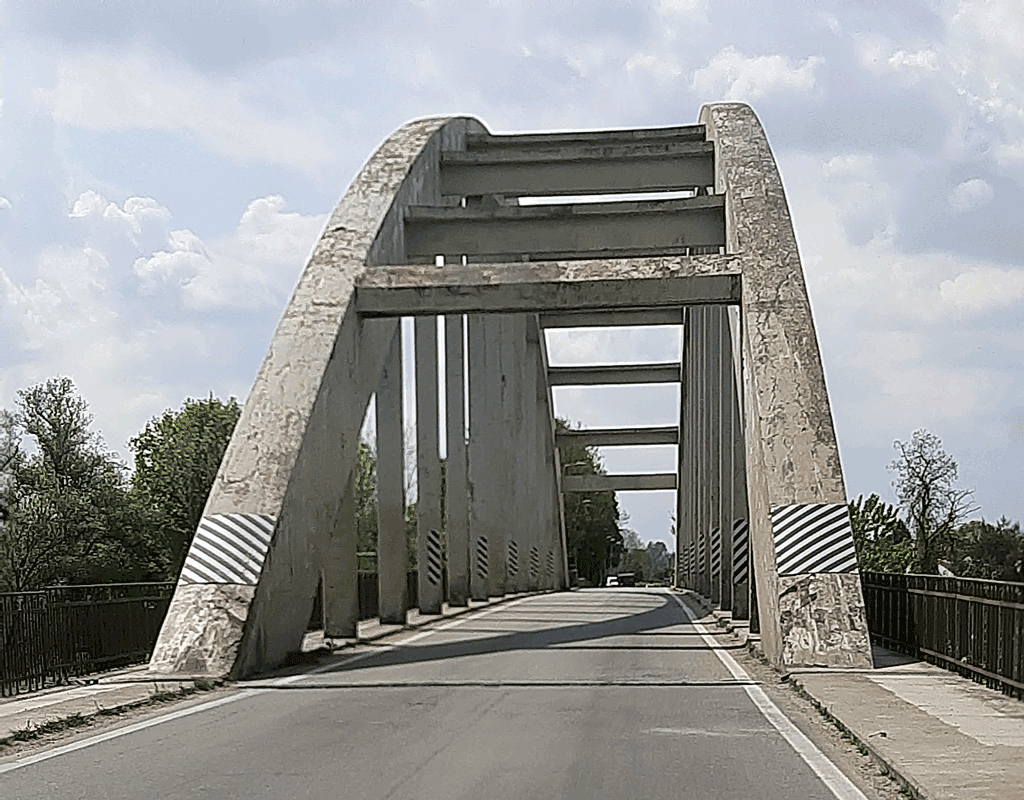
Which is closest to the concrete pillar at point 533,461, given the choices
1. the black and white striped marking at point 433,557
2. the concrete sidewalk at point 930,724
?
the black and white striped marking at point 433,557

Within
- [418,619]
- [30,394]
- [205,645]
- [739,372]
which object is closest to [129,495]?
[30,394]

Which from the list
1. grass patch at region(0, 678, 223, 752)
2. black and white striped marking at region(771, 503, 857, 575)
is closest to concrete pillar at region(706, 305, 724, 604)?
black and white striped marking at region(771, 503, 857, 575)

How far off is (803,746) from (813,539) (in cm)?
732

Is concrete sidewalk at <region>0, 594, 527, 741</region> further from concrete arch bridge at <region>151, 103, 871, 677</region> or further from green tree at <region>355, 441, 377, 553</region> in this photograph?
green tree at <region>355, 441, 377, 553</region>

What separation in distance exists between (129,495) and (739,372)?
37.3m

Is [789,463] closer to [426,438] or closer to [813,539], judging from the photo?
[813,539]

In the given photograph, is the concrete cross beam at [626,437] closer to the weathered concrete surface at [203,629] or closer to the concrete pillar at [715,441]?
the concrete pillar at [715,441]

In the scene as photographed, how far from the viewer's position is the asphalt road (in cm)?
866

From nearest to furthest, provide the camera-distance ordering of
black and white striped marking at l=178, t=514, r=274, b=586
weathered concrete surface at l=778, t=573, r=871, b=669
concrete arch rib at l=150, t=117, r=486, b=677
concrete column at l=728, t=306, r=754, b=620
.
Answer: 1. weathered concrete surface at l=778, t=573, r=871, b=669
2. concrete arch rib at l=150, t=117, r=486, b=677
3. black and white striped marking at l=178, t=514, r=274, b=586
4. concrete column at l=728, t=306, r=754, b=620

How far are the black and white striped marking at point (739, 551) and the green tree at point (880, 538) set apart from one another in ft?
35.8

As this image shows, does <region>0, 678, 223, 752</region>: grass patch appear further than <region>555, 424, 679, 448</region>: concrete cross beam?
No

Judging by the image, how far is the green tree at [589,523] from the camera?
99.0 m

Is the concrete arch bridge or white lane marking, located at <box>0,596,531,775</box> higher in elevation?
the concrete arch bridge

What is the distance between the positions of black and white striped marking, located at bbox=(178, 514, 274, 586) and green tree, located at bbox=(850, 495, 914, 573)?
2308cm
